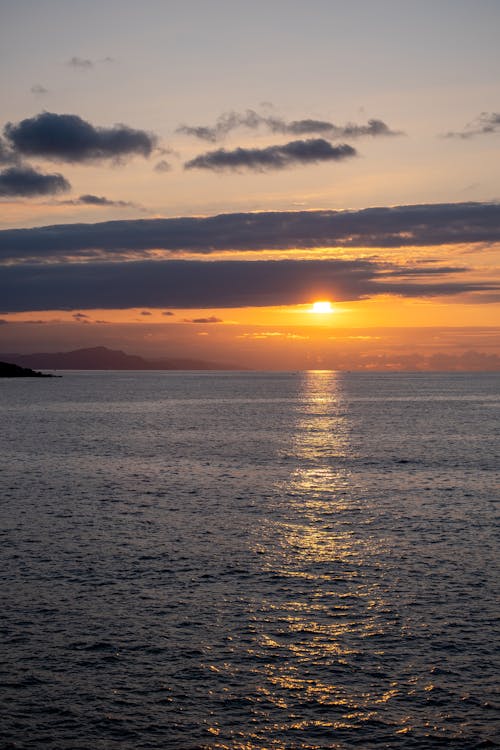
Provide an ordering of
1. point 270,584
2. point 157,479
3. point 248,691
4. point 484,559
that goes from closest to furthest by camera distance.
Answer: point 248,691 < point 270,584 < point 484,559 < point 157,479

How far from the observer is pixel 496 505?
52.2 meters

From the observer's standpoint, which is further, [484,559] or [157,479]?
[157,479]

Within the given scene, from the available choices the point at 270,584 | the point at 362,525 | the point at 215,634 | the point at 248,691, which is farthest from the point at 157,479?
the point at 248,691

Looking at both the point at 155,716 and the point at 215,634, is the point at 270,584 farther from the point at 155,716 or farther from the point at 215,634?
the point at 155,716

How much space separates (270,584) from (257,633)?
6.08 meters

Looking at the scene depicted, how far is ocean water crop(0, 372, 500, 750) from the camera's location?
1973 centimetres

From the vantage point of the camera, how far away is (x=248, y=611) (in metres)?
28.4

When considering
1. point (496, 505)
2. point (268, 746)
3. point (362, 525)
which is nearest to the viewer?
point (268, 746)

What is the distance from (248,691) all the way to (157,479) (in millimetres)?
44688

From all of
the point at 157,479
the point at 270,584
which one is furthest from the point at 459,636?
the point at 157,479

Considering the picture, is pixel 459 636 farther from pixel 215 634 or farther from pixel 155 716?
pixel 155 716

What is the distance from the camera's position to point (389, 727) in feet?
63.7

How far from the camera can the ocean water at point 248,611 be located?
64.7 feet

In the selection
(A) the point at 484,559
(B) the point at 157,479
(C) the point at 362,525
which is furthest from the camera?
(B) the point at 157,479
